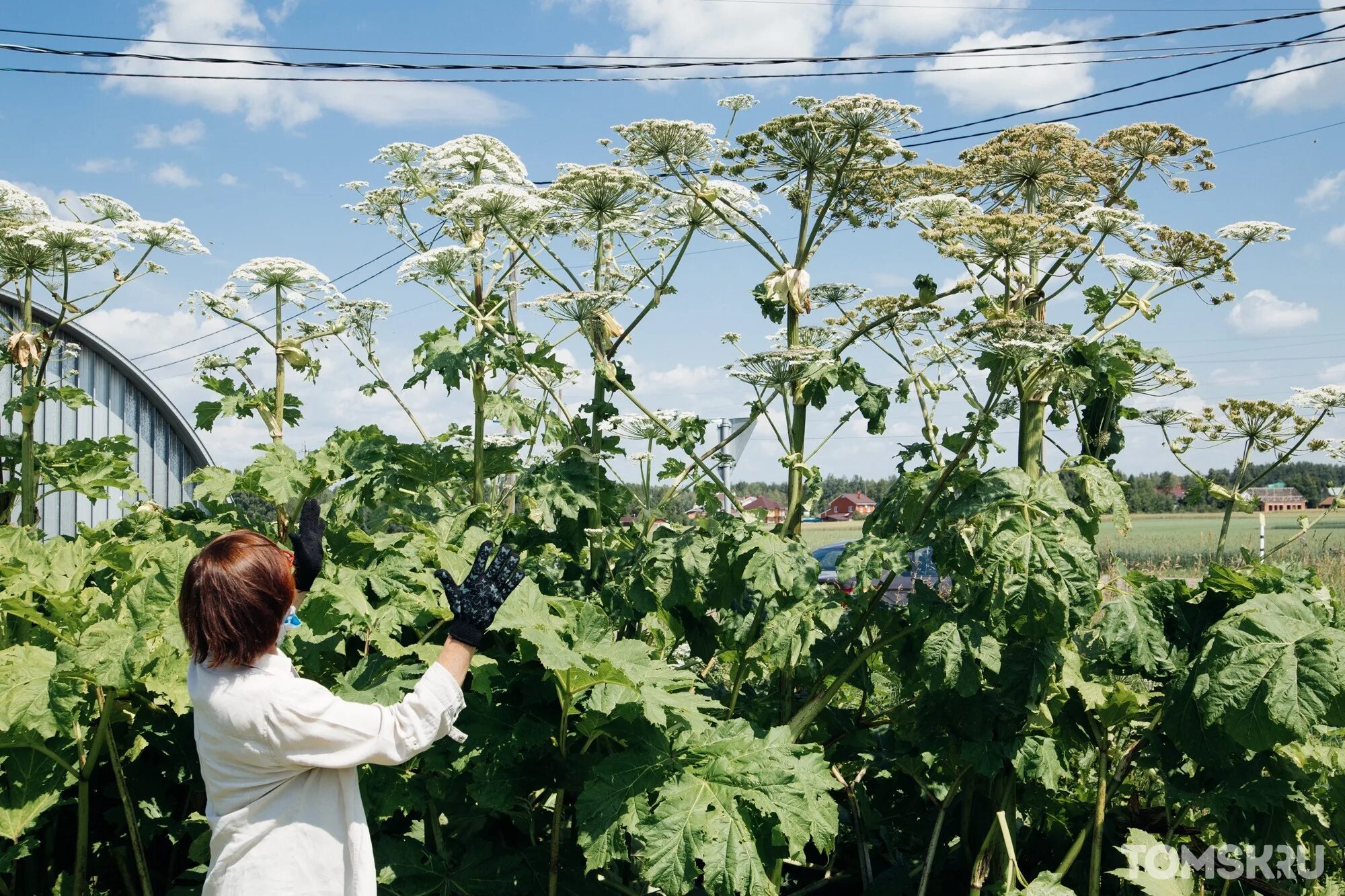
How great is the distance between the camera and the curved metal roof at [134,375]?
68.9 feet

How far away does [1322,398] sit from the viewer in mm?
4832

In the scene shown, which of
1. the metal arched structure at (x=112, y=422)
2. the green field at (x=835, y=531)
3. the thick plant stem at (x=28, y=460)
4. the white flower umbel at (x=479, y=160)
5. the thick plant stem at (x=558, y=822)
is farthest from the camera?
the green field at (x=835, y=531)

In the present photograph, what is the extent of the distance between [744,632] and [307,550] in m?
1.56

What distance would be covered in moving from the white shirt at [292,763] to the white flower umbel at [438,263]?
2264mm

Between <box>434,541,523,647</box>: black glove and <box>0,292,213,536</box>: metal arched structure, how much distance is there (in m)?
19.4

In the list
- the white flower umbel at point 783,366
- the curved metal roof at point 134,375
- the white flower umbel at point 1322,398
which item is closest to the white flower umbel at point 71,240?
the white flower umbel at point 783,366

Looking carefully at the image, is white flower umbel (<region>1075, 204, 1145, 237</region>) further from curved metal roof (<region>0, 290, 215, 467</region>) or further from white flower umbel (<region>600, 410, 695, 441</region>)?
curved metal roof (<region>0, 290, 215, 467</region>)

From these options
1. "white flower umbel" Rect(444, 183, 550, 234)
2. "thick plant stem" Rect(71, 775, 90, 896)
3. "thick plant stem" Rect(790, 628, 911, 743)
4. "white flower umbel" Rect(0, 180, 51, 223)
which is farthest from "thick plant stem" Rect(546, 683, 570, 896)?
"white flower umbel" Rect(0, 180, 51, 223)

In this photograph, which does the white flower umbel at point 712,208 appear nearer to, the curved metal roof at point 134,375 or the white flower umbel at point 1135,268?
the white flower umbel at point 1135,268

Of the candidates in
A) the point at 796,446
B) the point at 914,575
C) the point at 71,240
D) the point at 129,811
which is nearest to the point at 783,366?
the point at 796,446

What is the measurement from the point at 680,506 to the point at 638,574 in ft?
4.91

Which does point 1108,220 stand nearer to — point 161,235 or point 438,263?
point 438,263

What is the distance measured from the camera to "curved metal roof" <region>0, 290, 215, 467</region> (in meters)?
21.0

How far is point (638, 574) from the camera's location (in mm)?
3891
